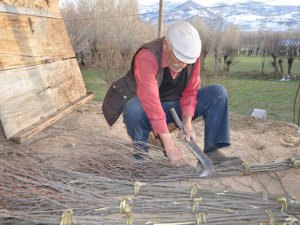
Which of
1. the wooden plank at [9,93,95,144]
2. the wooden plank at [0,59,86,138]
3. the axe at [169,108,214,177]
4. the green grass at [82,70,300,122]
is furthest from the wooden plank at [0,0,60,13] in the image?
the green grass at [82,70,300,122]

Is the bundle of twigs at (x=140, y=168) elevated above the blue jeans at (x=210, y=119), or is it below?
below

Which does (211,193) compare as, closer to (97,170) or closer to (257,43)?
(97,170)

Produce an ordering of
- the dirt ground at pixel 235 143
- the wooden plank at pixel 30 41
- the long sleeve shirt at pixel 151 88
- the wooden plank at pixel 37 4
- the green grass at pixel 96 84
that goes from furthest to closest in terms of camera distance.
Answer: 1. the green grass at pixel 96 84
2. the wooden plank at pixel 37 4
3. the wooden plank at pixel 30 41
4. the dirt ground at pixel 235 143
5. the long sleeve shirt at pixel 151 88

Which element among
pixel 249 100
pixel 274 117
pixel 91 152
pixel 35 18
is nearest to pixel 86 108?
pixel 35 18

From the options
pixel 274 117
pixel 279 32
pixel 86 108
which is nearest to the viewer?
pixel 86 108

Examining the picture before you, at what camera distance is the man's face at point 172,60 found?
98.3 inches

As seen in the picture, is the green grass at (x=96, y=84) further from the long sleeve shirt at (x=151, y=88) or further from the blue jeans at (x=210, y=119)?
the long sleeve shirt at (x=151, y=88)

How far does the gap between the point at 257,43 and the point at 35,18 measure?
2315 centimetres

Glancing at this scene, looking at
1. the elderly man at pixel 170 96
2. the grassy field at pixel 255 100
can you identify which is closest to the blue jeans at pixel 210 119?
the elderly man at pixel 170 96

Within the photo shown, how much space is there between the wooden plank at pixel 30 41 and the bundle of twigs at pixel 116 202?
1292 mm

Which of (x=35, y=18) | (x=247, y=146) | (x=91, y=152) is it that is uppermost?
(x=35, y=18)

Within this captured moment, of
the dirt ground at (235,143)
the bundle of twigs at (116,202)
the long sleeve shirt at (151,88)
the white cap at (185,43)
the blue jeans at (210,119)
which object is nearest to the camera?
the bundle of twigs at (116,202)

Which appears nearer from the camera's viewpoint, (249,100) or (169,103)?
(169,103)

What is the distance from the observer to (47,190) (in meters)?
2.00
